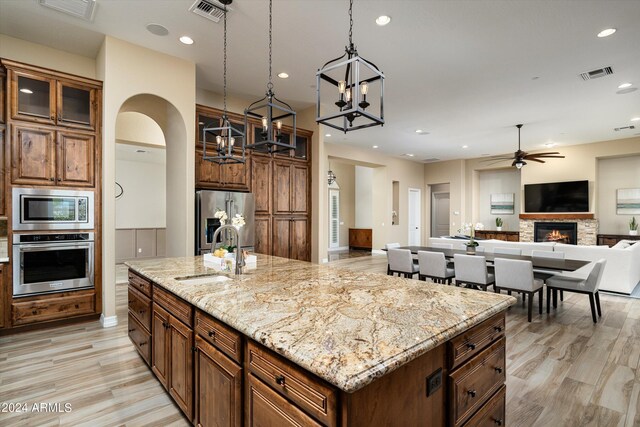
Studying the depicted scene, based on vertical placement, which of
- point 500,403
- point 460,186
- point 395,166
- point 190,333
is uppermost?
point 395,166

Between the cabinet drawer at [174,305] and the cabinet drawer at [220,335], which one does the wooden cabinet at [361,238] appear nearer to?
the cabinet drawer at [174,305]

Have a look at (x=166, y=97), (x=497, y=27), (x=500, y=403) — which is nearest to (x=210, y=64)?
(x=166, y=97)

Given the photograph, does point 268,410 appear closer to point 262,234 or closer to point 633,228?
point 262,234

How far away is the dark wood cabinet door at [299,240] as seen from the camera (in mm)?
5895

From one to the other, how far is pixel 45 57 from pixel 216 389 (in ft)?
15.4

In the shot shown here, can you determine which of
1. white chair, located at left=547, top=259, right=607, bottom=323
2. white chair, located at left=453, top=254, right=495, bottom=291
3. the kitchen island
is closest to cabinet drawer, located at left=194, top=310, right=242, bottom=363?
the kitchen island

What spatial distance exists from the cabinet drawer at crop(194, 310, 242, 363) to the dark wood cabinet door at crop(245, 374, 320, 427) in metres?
0.14

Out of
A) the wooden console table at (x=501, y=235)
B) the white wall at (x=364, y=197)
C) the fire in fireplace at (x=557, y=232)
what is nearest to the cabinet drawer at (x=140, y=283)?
the white wall at (x=364, y=197)

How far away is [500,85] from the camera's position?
5.01 meters

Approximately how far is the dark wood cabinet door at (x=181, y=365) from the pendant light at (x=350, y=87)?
1.63 meters

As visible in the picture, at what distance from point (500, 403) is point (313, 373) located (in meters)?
1.40

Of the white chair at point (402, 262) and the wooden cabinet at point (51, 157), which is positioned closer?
the wooden cabinet at point (51, 157)

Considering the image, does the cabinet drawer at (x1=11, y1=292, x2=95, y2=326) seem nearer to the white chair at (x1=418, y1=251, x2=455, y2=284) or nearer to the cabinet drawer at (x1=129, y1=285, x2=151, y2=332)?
the cabinet drawer at (x1=129, y1=285, x2=151, y2=332)

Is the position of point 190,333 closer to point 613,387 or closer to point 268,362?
point 268,362
